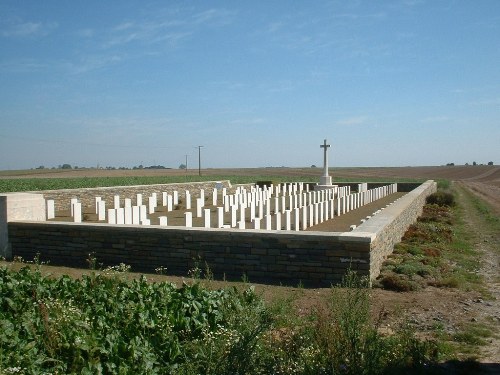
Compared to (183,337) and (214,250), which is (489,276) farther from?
(183,337)

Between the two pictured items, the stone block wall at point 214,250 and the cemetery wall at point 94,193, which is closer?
the stone block wall at point 214,250

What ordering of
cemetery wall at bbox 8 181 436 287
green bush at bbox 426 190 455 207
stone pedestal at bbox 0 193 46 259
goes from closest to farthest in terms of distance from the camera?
cemetery wall at bbox 8 181 436 287
stone pedestal at bbox 0 193 46 259
green bush at bbox 426 190 455 207

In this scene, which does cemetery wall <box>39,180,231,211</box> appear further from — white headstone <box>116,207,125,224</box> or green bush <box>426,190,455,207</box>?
green bush <box>426,190,455,207</box>

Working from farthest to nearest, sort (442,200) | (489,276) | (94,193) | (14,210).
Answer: (442,200) < (94,193) < (14,210) < (489,276)

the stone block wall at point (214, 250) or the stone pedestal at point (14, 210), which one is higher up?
the stone pedestal at point (14, 210)

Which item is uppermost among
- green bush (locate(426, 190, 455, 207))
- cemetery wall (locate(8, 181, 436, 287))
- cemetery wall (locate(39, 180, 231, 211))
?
cemetery wall (locate(39, 180, 231, 211))

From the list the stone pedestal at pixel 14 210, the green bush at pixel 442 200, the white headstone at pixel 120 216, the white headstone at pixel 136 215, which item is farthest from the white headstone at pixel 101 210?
the green bush at pixel 442 200

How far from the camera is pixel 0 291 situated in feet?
16.5

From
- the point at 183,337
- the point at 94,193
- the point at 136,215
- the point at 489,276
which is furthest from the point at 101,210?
the point at 183,337

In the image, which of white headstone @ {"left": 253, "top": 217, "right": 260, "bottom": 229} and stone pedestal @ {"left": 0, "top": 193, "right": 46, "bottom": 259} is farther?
white headstone @ {"left": 253, "top": 217, "right": 260, "bottom": 229}

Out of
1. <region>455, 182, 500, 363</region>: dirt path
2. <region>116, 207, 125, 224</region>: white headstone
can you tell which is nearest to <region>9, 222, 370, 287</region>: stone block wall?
<region>455, 182, 500, 363</region>: dirt path

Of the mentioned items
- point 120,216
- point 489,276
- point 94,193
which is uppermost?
point 94,193

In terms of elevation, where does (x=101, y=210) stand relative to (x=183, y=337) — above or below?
above

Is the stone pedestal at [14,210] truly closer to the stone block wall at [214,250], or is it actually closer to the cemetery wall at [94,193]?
the stone block wall at [214,250]
